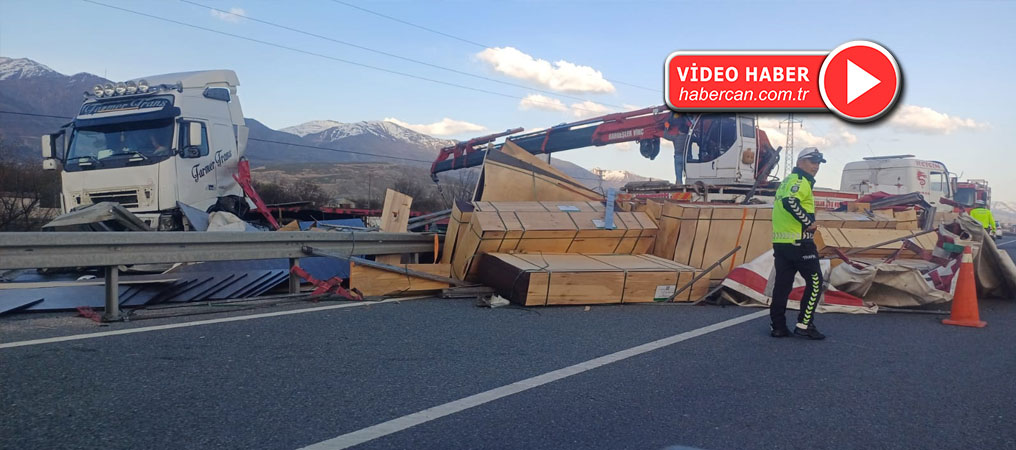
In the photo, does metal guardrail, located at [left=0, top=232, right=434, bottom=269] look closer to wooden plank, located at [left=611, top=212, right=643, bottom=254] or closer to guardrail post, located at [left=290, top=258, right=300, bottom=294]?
guardrail post, located at [left=290, top=258, right=300, bottom=294]

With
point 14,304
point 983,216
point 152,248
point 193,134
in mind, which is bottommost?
point 14,304

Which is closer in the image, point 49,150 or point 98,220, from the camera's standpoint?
point 98,220

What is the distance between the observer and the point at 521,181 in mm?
10391

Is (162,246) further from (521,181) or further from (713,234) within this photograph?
(713,234)

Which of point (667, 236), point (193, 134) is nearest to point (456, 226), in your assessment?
point (667, 236)

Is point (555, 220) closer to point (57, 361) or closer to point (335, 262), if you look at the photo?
point (335, 262)

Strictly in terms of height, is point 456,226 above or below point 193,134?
below

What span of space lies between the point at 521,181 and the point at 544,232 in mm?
2099

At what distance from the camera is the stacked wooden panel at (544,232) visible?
26.9 feet

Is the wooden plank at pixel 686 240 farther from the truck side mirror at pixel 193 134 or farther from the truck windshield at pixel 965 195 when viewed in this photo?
the truck windshield at pixel 965 195

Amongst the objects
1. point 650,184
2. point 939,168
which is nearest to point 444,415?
point 650,184

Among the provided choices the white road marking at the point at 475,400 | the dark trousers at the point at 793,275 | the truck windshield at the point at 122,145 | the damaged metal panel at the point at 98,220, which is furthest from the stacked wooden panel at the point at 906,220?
the truck windshield at the point at 122,145

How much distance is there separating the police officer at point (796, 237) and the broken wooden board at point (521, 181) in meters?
4.12

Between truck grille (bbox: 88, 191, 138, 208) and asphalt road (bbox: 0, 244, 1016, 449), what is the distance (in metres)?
6.06
